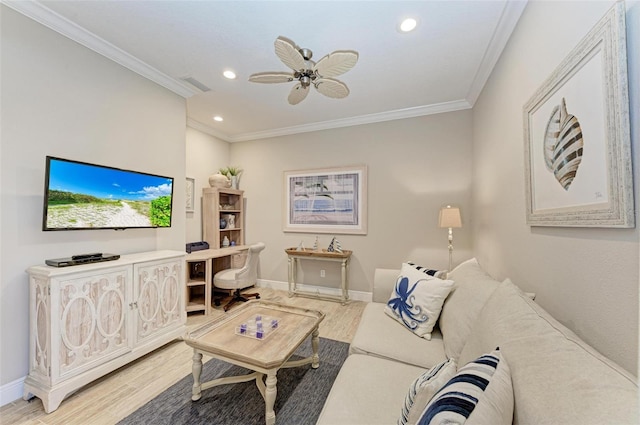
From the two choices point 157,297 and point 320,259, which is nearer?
point 157,297

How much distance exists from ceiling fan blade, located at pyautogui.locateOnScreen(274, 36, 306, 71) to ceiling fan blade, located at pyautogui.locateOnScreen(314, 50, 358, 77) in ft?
0.43

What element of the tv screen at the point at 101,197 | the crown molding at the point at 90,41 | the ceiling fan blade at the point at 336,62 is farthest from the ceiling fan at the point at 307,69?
the tv screen at the point at 101,197

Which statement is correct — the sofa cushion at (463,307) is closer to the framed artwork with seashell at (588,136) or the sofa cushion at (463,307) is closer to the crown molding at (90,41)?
the framed artwork with seashell at (588,136)

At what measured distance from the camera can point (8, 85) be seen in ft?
5.50

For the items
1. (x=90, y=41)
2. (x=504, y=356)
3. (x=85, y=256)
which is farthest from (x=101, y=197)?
(x=504, y=356)

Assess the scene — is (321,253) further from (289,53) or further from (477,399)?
(477,399)

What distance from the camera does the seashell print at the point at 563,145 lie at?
3.52ft

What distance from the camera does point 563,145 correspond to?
1.17m

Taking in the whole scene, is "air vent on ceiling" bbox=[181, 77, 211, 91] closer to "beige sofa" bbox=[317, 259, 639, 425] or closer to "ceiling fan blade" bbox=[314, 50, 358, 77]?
"ceiling fan blade" bbox=[314, 50, 358, 77]

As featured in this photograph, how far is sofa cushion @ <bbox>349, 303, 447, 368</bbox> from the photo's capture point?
1454mm

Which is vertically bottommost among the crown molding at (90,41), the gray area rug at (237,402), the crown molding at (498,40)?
the gray area rug at (237,402)

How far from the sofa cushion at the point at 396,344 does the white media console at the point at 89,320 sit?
187 cm

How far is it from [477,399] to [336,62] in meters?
1.95

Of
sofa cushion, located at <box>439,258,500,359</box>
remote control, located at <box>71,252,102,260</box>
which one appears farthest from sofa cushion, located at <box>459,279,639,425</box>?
remote control, located at <box>71,252,102,260</box>
